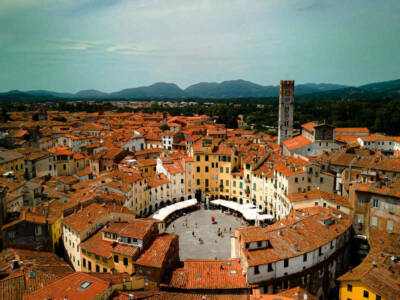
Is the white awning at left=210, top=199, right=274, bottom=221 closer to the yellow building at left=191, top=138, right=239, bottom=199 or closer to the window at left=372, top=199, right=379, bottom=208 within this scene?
the yellow building at left=191, top=138, right=239, bottom=199

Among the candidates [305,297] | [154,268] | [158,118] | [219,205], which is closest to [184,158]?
[219,205]

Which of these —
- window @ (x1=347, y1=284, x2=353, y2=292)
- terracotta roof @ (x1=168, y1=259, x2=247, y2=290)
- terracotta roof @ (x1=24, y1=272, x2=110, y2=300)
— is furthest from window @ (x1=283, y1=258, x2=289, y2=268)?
terracotta roof @ (x1=24, y1=272, x2=110, y2=300)

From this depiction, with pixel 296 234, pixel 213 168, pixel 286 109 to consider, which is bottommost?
pixel 296 234

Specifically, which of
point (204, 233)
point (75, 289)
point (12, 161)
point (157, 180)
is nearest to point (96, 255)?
point (75, 289)

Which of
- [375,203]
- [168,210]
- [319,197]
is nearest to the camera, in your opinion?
[375,203]

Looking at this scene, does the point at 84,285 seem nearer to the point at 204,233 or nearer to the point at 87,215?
the point at 87,215

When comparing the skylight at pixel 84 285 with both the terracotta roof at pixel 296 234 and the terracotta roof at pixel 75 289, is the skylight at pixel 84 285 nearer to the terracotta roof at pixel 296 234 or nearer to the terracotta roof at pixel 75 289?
the terracotta roof at pixel 75 289

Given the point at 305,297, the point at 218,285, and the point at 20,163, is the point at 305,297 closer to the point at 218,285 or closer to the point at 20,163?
the point at 218,285
